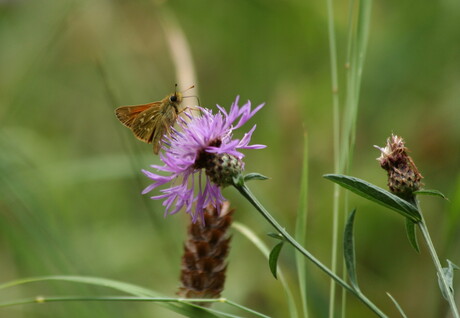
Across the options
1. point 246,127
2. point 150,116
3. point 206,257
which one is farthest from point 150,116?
point 246,127

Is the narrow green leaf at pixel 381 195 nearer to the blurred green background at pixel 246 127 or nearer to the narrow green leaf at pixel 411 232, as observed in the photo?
the narrow green leaf at pixel 411 232

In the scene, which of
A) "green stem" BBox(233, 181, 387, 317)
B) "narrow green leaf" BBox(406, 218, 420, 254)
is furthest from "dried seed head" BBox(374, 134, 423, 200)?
"green stem" BBox(233, 181, 387, 317)

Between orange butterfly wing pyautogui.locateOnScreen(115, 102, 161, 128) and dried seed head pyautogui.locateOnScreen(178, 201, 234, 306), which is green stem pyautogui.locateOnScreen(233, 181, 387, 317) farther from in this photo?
orange butterfly wing pyautogui.locateOnScreen(115, 102, 161, 128)

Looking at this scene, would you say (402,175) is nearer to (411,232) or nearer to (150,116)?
(411,232)

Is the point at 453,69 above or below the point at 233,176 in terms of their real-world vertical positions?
above

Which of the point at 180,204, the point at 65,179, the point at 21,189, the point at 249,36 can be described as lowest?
the point at 180,204

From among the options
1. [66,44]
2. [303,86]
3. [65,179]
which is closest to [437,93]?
[303,86]

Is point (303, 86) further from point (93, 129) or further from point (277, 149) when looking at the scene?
point (93, 129)
